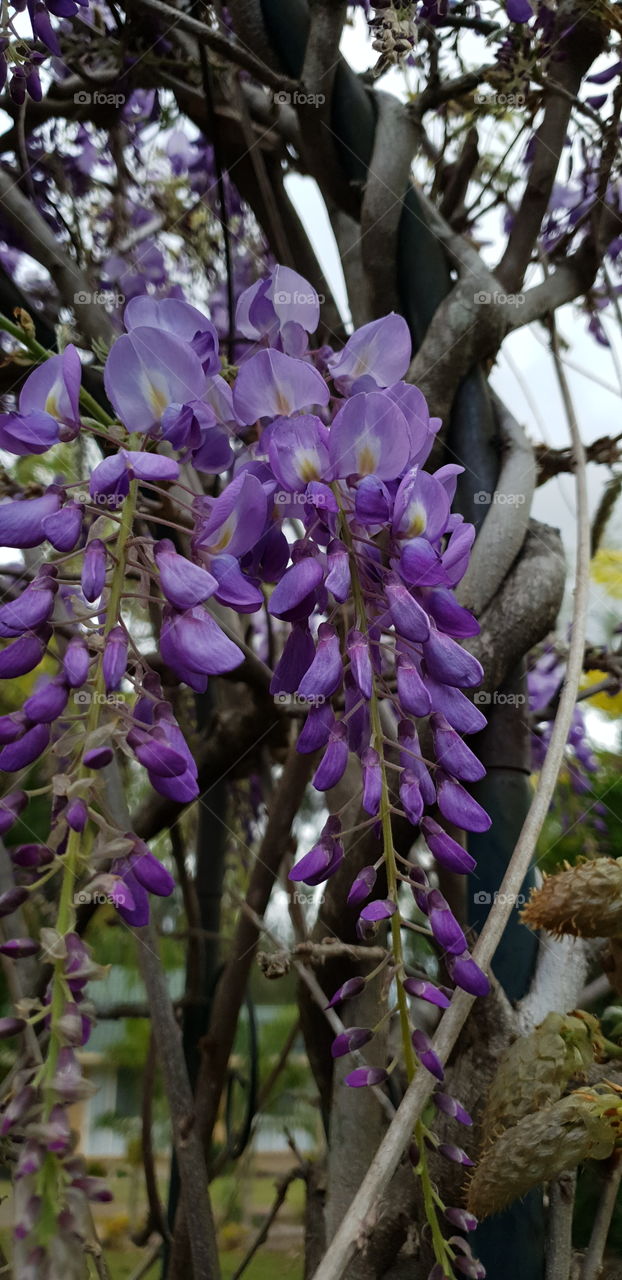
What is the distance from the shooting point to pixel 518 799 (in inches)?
23.5

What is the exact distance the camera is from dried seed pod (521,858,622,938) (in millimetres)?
473

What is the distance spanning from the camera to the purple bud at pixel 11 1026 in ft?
0.99

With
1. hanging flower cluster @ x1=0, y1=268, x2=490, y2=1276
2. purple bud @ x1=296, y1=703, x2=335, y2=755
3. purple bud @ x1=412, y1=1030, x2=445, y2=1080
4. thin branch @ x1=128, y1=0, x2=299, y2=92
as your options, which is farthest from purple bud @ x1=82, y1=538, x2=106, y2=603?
thin branch @ x1=128, y1=0, x2=299, y2=92

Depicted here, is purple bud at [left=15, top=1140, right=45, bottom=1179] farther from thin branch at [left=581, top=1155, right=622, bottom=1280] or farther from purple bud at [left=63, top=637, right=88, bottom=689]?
thin branch at [left=581, top=1155, right=622, bottom=1280]

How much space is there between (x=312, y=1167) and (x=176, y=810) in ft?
0.98

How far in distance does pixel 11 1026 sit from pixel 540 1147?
24 cm

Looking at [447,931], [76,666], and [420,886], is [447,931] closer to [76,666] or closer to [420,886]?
[420,886]

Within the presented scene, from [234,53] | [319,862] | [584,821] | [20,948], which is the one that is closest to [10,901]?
[20,948]

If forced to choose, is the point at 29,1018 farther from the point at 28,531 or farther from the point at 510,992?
the point at 510,992

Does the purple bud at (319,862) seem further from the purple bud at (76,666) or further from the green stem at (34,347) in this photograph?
the green stem at (34,347)

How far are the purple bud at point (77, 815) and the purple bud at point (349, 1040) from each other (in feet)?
0.52

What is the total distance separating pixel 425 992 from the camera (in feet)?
1.27

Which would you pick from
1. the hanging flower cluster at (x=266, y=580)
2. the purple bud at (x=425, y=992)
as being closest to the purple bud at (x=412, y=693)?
the hanging flower cluster at (x=266, y=580)

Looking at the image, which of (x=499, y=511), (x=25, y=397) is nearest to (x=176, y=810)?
(x=499, y=511)
